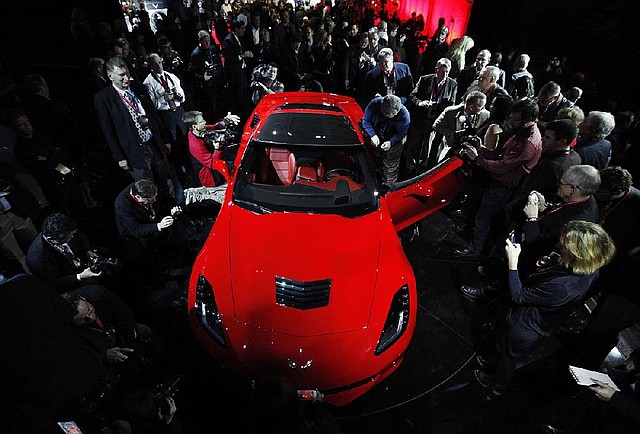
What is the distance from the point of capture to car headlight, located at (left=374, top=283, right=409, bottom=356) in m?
2.27

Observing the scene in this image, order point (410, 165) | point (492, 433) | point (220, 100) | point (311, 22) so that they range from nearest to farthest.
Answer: point (492, 433)
point (410, 165)
point (220, 100)
point (311, 22)

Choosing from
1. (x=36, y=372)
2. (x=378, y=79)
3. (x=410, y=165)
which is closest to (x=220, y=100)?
(x=378, y=79)

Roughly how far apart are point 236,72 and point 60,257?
6129mm

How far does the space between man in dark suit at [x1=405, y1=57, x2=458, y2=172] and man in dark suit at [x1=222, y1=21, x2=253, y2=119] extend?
3.84 m

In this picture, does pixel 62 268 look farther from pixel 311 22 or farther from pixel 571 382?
pixel 311 22

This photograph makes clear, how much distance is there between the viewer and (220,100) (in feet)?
25.5

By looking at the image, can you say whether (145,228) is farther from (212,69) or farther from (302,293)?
(212,69)

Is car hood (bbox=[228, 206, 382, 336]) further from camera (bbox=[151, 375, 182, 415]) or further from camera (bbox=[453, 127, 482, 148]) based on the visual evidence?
camera (bbox=[453, 127, 482, 148])

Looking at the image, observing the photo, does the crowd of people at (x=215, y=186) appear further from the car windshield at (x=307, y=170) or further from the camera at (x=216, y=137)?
the car windshield at (x=307, y=170)

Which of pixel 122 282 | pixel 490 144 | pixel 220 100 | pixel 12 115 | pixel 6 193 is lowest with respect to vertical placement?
pixel 122 282

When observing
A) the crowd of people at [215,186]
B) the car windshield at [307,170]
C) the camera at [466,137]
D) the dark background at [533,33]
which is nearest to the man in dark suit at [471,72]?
the crowd of people at [215,186]

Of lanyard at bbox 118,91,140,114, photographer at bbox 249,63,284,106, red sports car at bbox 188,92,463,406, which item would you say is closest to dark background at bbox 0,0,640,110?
photographer at bbox 249,63,284,106

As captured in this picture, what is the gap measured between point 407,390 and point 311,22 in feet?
36.6

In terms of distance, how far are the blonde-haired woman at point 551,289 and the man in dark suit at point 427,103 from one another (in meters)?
3.64
